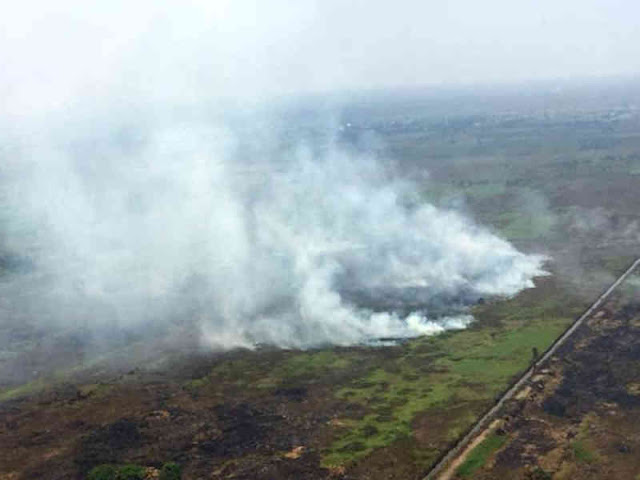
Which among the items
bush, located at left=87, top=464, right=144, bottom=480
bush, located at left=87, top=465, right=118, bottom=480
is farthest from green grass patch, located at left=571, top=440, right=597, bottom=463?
bush, located at left=87, top=465, right=118, bottom=480

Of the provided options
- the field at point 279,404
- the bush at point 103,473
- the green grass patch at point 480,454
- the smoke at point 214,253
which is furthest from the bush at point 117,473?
the smoke at point 214,253

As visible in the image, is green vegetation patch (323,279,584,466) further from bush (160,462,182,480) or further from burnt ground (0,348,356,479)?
bush (160,462,182,480)

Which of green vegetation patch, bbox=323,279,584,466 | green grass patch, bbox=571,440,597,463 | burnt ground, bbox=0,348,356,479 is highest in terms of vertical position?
green grass patch, bbox=571,440,597,463

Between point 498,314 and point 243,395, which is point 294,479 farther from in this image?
point 498,314

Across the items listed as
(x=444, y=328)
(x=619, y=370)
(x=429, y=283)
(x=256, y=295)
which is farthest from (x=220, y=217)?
(x=619, y=370)

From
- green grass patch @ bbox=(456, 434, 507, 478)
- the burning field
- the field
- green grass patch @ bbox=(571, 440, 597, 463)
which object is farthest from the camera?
the field

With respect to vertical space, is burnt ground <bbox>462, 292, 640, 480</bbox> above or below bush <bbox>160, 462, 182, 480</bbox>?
above

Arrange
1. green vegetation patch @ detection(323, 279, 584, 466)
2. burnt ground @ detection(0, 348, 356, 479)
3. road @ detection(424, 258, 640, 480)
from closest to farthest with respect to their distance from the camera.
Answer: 1. road @ detection(424, 258, 640, 480)
2. burnt ground @ detection(0, 348, 356, 479)
3. green vegetation patch @ detection(323, 279, 584, 466)

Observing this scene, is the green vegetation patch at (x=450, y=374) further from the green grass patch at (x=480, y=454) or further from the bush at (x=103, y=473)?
the bush at (x=103, y=473)
